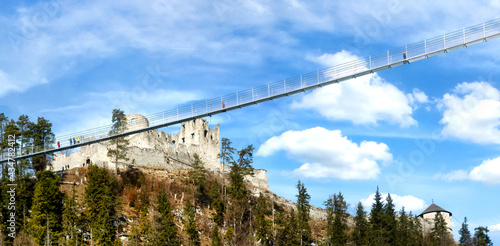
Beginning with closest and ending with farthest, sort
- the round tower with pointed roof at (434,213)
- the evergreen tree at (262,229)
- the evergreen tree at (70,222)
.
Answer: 1. the evergreen tree at (70,222)
2. the evergreen tree at (262,229)
3. the round tower with pointed roof at (434,213)

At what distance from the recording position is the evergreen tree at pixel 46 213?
56.6 metres

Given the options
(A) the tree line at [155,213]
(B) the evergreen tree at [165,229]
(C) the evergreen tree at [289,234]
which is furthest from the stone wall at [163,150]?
(C) the evergreen tree at [289,234]

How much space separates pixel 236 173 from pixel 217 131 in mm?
40066

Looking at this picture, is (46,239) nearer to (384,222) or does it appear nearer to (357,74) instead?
(357,74)

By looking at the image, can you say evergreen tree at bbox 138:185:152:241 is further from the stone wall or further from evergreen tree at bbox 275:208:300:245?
evergreen tree at bbox 275:208:300:245

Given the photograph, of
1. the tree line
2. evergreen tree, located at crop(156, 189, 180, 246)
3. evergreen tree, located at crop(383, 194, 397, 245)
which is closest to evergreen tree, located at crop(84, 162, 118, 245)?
the tree line

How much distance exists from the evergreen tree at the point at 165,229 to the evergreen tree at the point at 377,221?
3216 cm

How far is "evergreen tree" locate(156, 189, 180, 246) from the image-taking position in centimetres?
5953

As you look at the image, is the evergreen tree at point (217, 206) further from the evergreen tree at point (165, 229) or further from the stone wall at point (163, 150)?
the stone wall at point (163, 150)

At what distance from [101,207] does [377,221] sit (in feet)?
162

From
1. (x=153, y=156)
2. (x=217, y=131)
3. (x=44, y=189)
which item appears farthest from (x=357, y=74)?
(x=217, y=131)

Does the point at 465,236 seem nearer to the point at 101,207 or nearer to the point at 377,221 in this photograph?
the point at 377,221

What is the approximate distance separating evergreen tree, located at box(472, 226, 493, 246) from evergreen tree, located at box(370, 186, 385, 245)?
25.1 m

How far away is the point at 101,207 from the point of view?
6072cm
